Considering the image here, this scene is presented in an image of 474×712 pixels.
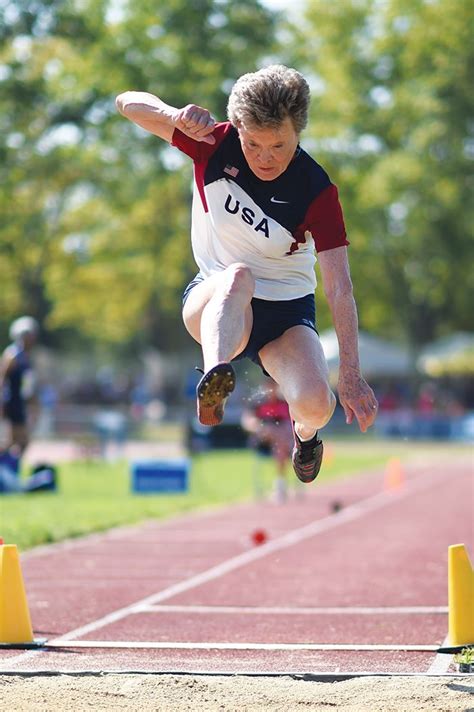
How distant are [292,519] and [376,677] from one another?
994cm

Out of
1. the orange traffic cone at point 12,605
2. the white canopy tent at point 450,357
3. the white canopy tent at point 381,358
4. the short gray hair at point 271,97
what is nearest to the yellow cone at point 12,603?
the orange traffic cone at point 12,605

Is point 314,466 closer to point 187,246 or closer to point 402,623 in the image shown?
point 402,623

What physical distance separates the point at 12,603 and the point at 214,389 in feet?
6.30

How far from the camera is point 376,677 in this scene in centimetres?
580

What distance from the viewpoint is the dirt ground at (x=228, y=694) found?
17.2 ft

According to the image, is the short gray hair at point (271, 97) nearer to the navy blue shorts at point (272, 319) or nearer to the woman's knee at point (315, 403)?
the navy blue shorts at point (272, 319)

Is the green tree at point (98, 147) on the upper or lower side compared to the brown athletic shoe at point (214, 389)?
upper

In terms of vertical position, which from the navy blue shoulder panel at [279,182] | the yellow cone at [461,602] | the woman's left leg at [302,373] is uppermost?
the navy blue shoulder panel at [279,182]

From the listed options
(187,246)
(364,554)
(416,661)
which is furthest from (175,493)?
(187,246)

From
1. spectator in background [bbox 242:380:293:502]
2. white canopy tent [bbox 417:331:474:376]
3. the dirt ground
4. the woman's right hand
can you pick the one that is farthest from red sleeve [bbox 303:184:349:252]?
white canopy tent [bbox 417:331:474:376]

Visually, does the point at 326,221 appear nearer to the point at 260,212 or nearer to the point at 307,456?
the point at 260,212

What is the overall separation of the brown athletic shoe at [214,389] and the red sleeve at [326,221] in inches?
36.9

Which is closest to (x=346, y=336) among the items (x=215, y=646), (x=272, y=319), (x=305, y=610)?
(x=272, y=319)

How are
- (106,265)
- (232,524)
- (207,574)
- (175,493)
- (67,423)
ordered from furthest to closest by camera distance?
(106,265)
(67,423)
(175,493)
(232,524)
(207,574)
